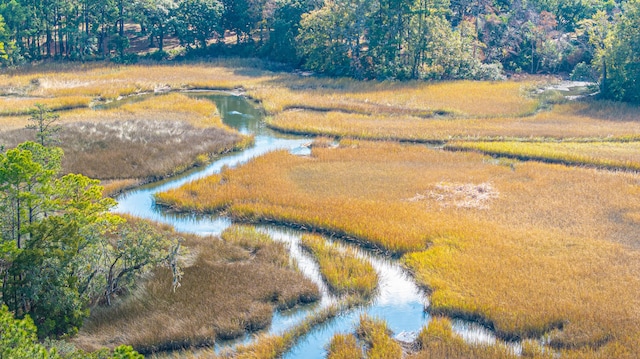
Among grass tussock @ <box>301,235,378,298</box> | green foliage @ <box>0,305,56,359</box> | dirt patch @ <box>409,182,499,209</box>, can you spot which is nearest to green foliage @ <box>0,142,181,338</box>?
green foliage @ <box>0,305,56,359</box>

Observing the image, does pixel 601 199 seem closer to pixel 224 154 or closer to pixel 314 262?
pixel 314 262

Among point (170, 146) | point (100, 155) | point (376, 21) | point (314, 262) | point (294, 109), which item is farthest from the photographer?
point (376, 21)

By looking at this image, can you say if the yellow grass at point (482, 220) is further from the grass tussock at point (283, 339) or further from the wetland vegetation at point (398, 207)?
the grass tussock at point (283, 339)

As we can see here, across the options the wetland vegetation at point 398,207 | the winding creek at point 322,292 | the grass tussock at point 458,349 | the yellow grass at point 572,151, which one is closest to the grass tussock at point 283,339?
the wetland vegetation at point 398,207

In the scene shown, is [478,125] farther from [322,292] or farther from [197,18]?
[197,18]

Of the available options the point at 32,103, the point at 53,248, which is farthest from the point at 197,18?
the point at 53,248

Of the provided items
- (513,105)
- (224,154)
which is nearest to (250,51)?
(513,105)
